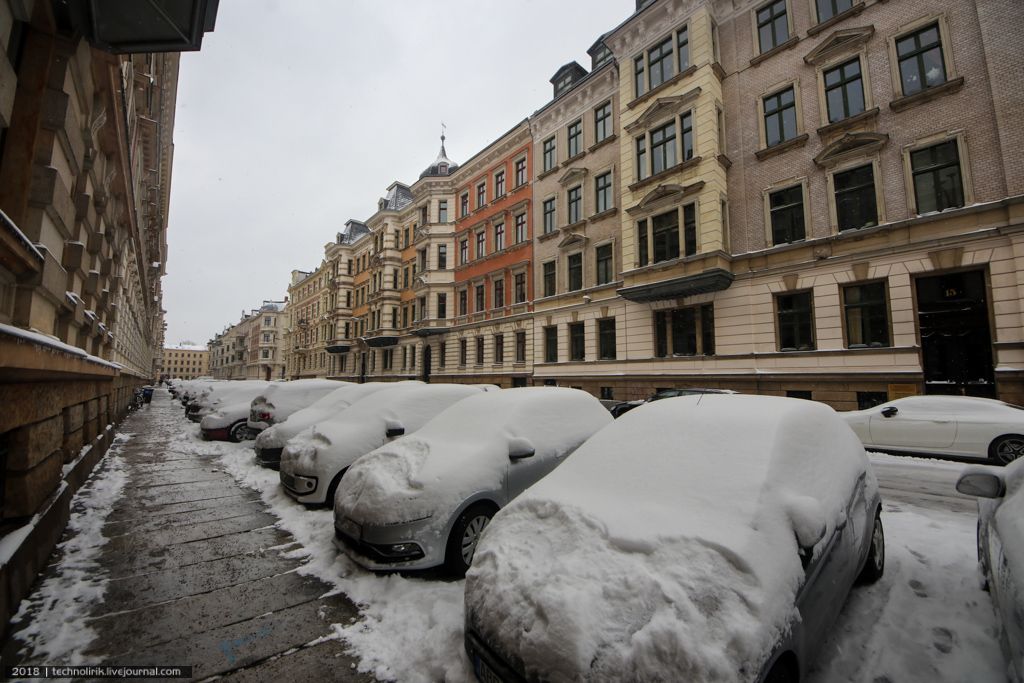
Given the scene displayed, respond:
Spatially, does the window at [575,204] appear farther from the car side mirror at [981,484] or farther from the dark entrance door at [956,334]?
the car side mirror at [981,484]

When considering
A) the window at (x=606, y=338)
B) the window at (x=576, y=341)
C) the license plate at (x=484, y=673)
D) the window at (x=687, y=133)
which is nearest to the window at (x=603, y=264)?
the window at (x=606, y=338)

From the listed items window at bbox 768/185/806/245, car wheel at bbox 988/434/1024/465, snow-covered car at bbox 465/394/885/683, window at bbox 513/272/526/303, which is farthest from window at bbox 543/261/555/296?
snow-covered car at bbox 465/394/885/683

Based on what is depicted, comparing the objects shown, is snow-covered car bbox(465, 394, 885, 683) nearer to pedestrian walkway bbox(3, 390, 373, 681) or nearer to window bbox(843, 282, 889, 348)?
pedestrian walkway bbox(3, 390, 373, 681)

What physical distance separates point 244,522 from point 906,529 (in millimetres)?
Answer: 7395

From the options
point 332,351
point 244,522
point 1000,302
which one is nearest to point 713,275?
point 1000,302

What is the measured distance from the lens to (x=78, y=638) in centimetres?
292

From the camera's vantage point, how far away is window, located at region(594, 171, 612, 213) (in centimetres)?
2073

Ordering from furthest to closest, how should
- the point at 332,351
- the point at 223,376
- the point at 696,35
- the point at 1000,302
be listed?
the point at 223,376, the point at 332,351, the point at 696,35, the point at 1000,302

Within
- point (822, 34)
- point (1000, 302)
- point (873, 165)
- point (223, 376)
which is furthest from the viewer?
point (223, 376)

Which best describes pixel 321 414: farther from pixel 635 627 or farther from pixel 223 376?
pixel 223 376

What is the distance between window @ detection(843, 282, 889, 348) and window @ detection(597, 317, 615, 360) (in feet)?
28.0

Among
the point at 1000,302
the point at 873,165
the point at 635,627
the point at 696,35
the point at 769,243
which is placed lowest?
the point at 635,627

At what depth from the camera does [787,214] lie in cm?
1480

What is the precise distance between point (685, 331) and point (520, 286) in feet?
35.0
